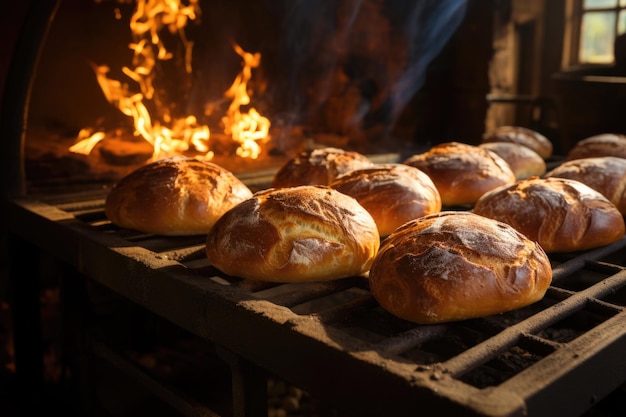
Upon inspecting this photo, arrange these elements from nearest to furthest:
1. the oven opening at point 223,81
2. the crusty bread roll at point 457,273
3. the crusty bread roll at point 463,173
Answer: the crusty bread roll at point 457,273
the crusty bread roll at point 463,173
the oven opening at point 223,81

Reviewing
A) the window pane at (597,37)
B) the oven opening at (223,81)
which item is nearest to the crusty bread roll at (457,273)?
the oven opening at (223,81)

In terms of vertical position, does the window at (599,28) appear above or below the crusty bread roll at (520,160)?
above

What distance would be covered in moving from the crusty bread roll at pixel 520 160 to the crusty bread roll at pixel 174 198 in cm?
172

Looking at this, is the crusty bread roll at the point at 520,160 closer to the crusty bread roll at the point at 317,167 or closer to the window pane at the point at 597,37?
the crusty bread roll at the point at 317,167

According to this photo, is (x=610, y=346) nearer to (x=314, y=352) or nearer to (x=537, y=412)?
(x=537, y=412)

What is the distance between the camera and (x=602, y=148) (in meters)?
3.88

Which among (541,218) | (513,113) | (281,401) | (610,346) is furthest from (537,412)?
(513,113)

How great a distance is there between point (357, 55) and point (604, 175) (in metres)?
3.85

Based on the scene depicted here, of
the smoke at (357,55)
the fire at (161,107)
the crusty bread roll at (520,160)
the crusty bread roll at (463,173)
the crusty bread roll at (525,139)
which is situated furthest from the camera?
the smoke at (357,55)

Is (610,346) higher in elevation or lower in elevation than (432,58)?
lower

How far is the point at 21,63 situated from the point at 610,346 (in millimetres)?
3025

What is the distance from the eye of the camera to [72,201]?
10.9 feet

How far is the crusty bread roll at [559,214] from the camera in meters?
2.43

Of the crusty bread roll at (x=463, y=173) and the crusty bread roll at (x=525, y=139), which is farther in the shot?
the crusty bread roll at (x=525, y=139)
